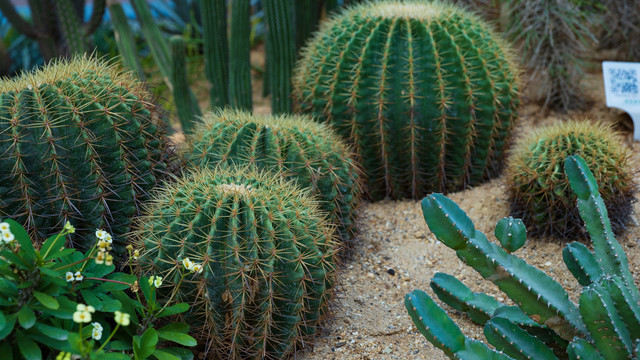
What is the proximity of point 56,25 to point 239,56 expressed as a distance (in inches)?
82.6

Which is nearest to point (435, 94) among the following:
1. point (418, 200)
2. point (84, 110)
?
point (418, 200)

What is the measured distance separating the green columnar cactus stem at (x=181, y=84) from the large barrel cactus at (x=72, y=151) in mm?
1677

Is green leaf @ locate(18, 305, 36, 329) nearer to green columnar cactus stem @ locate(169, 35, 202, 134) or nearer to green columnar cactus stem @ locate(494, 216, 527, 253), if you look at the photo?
green columnar cactus stem @ locate(494, 216, 527, 253)

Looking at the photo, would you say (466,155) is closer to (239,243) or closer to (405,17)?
(405,17)

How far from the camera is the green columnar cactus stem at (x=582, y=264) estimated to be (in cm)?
207

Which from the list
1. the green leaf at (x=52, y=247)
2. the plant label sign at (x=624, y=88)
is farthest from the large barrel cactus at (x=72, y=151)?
the plant label sign at (x=624, y=88)

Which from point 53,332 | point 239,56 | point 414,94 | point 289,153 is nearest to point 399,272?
point 289,153

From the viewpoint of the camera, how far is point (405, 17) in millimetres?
3307

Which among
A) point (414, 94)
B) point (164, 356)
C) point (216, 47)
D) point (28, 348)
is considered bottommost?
point (164, 356)

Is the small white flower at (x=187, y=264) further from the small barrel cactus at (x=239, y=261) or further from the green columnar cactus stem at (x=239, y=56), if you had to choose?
the green columnar cactus stem at (x=239, y=56)

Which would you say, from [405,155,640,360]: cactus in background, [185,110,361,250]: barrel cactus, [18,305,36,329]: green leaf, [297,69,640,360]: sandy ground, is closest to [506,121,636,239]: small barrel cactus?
[297,69,640,360]: sandy ground

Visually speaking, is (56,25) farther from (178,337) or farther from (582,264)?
(582,264)

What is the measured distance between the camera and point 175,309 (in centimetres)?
189

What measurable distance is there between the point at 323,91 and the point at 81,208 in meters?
1.49
